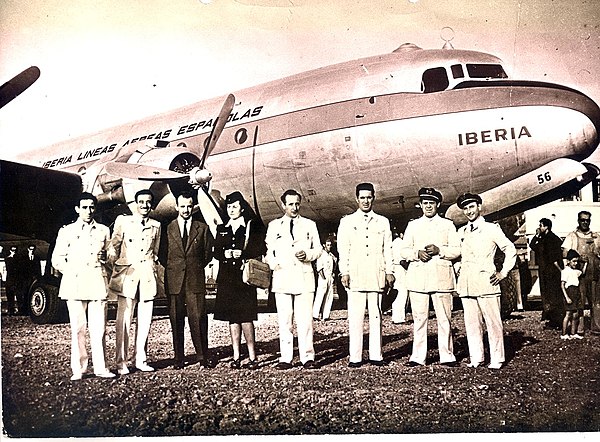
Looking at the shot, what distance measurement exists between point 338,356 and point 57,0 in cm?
391

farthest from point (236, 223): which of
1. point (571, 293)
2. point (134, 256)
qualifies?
point (571, 293)

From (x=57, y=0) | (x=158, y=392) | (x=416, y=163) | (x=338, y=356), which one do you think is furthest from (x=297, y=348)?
(x=57, y=0)

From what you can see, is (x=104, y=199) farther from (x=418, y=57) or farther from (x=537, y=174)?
(x=537, y=174)

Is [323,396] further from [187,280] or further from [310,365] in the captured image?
[187,280]

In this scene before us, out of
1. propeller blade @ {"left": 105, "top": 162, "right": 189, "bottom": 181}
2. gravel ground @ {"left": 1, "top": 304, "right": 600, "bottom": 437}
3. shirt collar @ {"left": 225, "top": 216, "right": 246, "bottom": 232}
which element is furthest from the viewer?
propeller blade @ {"left": 105, "top": 162, "right": 189, "bottom": 181}

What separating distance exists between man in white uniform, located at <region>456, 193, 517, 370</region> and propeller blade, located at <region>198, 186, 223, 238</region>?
200cm

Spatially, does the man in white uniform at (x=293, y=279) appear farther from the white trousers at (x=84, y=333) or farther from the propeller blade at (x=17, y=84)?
the propeller blade at (x=17, y=84)

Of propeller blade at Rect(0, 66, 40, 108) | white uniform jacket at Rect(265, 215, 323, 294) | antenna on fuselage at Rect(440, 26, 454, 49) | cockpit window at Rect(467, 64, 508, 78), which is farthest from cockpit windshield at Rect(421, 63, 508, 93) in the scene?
propeller blade at Rect(0, 66, 40, 108)

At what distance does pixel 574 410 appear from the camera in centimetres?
426

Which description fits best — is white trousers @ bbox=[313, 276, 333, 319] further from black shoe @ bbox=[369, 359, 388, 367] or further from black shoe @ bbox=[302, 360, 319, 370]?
black shoe @ bbox=[369, 359, 388, 367]

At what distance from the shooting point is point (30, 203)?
5.13m

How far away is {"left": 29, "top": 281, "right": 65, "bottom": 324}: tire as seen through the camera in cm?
545

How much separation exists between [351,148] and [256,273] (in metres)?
1.39

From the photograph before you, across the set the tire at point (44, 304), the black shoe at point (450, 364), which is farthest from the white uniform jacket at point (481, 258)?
the tire at point (44, 304)
